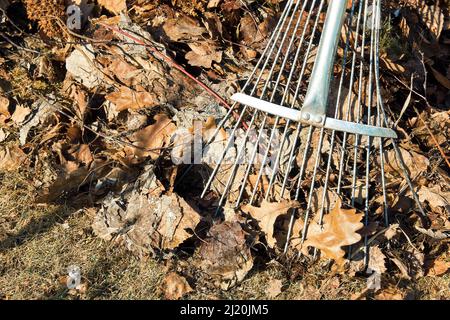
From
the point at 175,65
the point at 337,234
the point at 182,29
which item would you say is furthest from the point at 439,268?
the point at 182,29

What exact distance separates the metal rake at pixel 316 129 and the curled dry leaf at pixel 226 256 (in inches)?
6.1

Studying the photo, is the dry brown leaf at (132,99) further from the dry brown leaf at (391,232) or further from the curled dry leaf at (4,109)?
the dry brown leaf at (391,232)

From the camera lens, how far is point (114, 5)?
2.98 m

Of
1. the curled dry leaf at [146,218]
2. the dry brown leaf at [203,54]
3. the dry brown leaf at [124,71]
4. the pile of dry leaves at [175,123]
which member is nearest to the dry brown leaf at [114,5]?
the pile of dry leaves at [175,123]

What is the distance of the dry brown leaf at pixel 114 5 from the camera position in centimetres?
295

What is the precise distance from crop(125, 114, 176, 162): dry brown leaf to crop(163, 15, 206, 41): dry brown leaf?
1.46 ft

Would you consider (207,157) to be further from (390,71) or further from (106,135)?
(390,71)

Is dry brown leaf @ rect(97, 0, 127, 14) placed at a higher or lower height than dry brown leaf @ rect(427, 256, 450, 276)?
higher

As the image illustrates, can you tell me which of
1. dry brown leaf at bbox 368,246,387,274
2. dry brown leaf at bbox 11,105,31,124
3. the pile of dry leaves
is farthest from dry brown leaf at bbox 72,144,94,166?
dry brown leaf at bbox 368,246,387,274

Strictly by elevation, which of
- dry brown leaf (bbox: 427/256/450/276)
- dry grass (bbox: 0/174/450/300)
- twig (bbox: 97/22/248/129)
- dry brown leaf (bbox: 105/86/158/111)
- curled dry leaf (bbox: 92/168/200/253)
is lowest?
dry grass (bbox: 0/174/450/300)

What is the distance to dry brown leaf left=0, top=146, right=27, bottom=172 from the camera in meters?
2.69

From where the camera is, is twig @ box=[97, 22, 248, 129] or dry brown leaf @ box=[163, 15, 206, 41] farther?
dry brown leaf @ box=[163, 15, 206, 41]

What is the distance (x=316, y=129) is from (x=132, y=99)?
0.84m

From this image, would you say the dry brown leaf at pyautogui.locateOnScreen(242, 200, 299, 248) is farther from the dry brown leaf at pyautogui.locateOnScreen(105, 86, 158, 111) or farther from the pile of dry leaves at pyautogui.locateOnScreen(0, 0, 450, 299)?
the dry brown leaf at pyautogui.locateOnScreen(105, 86, 158, 111)
